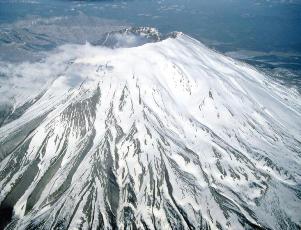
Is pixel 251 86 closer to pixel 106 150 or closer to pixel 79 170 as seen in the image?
pixel 106 150

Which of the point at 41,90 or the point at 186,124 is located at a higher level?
the point at 186,124

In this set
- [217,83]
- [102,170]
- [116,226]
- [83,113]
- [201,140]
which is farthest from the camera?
[217,83]

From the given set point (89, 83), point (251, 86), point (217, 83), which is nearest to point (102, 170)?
point (89, 83)

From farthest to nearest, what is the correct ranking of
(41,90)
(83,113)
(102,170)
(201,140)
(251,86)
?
(41,90), (251,86), (83,113), (201,140), (102,170)

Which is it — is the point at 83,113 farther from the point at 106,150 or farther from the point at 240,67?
the point at 240,67

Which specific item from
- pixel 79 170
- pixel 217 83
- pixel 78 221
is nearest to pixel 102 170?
pixel 79 170

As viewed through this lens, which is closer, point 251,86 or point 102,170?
point 102,170
